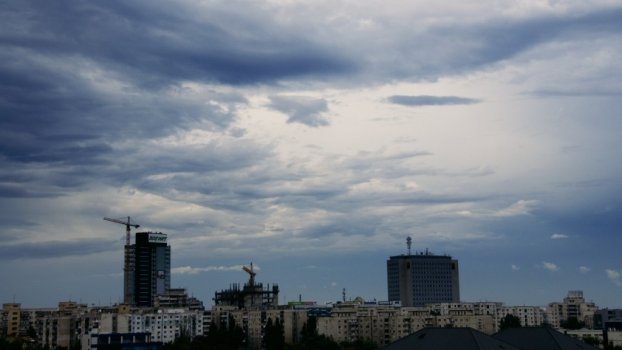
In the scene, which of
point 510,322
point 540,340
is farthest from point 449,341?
point 510,322

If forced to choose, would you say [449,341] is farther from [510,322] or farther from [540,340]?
[510,322]

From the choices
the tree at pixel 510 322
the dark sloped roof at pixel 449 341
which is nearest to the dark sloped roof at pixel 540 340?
the dark sloped roof at pixel 449 341

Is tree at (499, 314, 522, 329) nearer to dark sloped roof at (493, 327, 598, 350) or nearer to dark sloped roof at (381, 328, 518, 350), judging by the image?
dark sloped roof at (493, 327, 598, 350)

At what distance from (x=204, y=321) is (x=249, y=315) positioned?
10.3 meters

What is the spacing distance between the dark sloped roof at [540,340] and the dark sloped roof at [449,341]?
8702 millimetres

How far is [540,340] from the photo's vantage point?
3056 inches

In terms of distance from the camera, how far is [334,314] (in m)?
174

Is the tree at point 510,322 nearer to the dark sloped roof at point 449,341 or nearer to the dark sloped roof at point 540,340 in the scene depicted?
the dark sloped roof at point 540,340

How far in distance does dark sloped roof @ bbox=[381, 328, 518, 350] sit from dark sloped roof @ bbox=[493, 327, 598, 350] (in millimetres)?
8702

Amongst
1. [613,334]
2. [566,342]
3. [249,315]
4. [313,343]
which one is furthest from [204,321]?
[566,342]

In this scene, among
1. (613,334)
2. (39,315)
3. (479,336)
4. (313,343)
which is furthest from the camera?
(39,315)

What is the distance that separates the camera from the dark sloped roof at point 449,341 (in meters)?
65.2

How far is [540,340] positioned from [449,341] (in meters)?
15.4

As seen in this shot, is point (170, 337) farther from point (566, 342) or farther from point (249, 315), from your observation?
point (566, 342)
